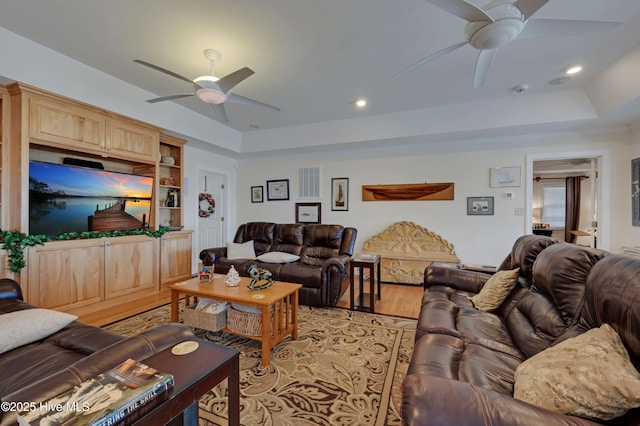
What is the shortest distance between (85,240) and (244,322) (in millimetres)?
2332

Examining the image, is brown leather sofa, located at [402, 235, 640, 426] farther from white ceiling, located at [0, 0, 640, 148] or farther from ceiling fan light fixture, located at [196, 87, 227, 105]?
ceiling fan light fixture, located at [196, 87, 227, 105]

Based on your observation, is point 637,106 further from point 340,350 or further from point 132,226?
point 132,226

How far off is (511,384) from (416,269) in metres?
3.26

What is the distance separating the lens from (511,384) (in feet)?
3.95

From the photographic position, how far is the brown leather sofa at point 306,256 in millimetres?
3293

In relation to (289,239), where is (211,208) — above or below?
above

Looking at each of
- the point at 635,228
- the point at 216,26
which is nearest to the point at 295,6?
the point at 216,26

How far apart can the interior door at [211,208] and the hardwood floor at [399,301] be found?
10.7 ft

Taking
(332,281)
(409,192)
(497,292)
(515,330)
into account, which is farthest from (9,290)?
(409,192)

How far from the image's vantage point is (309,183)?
5398 mm

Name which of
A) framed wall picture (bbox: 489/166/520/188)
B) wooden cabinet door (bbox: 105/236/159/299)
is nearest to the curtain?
framed wall picture (bbox: 489/166/520/188)

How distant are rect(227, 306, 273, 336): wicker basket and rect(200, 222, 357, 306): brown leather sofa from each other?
114 centimetres

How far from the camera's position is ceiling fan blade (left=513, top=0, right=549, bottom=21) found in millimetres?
1556

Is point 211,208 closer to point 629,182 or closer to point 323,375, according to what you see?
point 323,375
